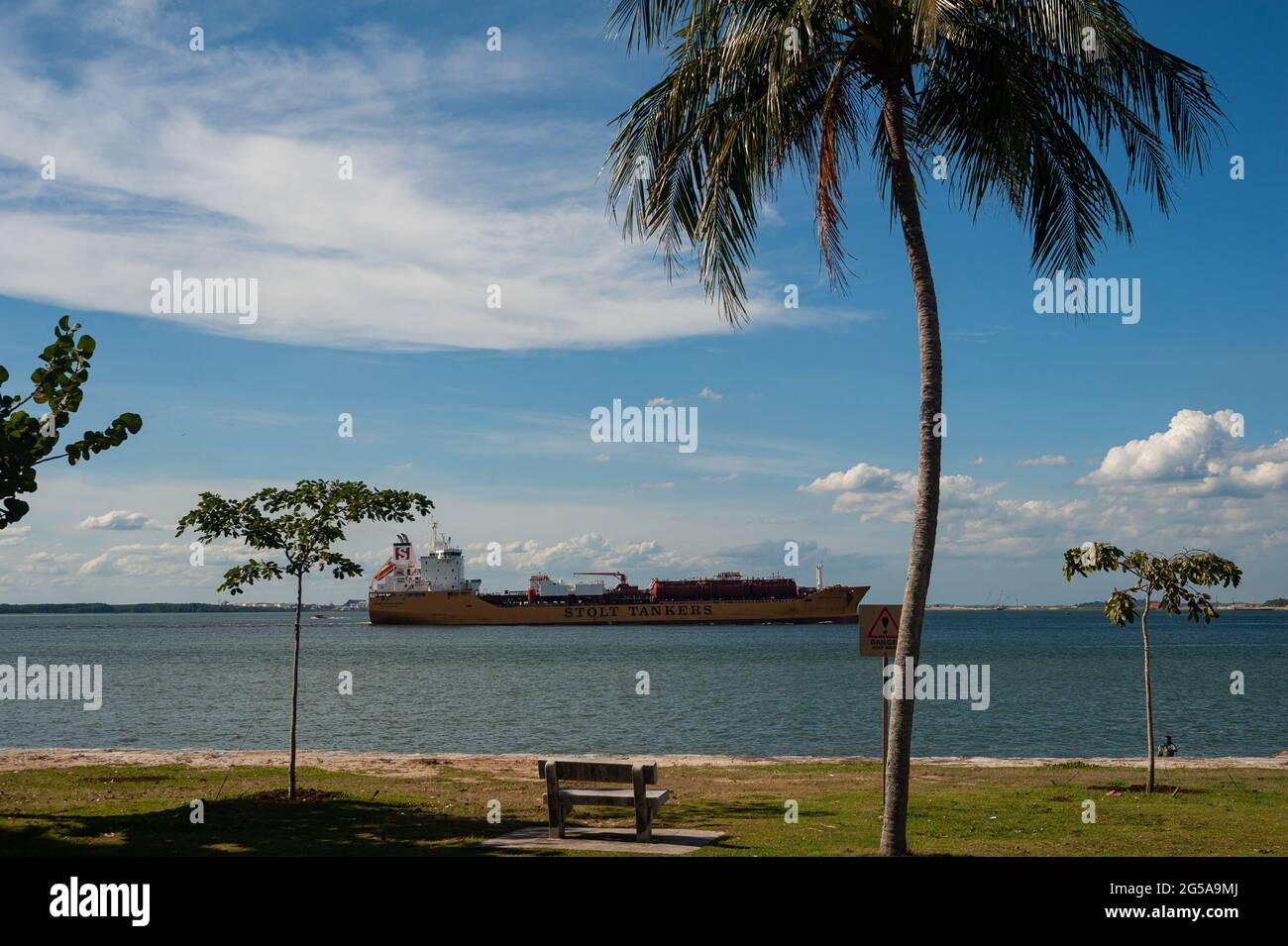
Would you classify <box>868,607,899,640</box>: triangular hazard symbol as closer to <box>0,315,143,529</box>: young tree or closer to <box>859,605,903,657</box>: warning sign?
<box>859,605,903,657</box>: warning sign

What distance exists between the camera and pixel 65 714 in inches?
1212

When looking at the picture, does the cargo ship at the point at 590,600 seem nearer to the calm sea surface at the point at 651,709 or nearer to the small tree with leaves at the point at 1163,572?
the calm sea surface at the point at 651,709

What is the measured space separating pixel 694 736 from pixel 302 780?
12.9 metres

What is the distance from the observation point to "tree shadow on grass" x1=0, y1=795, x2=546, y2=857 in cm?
856

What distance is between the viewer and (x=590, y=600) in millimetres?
105562

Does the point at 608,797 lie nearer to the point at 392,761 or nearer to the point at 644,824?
the point at 644,824

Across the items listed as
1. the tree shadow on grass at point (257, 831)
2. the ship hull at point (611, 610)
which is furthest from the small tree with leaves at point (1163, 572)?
the ship hull at point (611, 610)

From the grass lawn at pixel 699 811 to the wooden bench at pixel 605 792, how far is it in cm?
65

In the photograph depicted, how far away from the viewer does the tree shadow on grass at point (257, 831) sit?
8562 mm

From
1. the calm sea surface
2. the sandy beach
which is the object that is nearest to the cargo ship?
the calm sea surface

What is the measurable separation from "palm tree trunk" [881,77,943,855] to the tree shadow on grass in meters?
3.38

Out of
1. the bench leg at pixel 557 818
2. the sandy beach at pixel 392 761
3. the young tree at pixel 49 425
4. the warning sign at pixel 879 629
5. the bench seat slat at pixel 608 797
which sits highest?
the young tree at pixel 49 425
